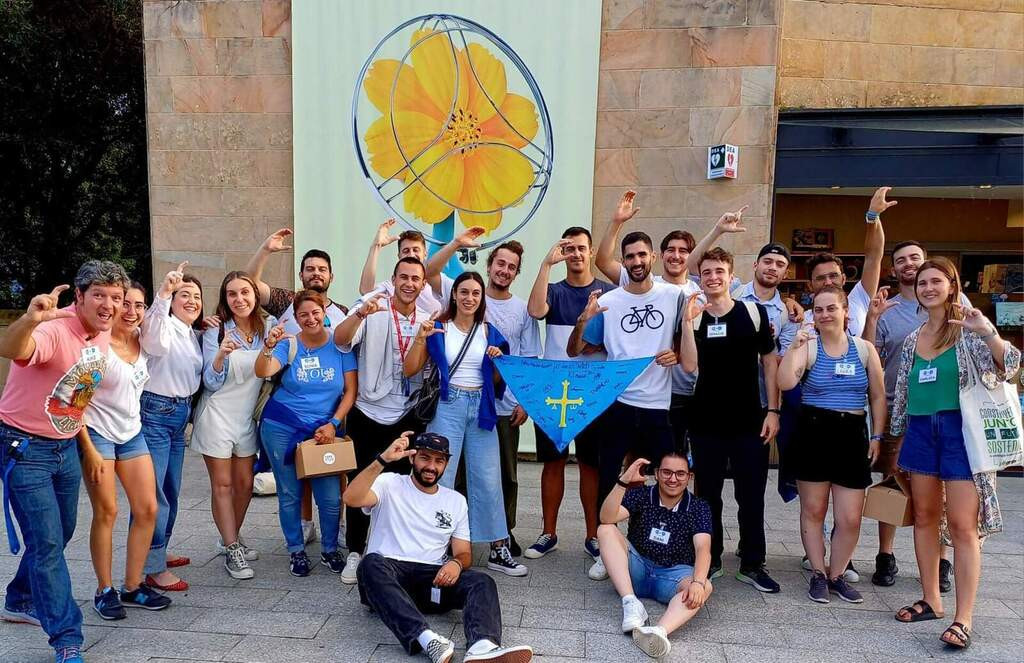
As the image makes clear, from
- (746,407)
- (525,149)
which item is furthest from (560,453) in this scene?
(525,149)

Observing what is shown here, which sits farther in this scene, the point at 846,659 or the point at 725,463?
the point at 725,463

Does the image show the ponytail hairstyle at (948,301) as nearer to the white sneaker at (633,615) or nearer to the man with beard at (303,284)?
the white sneaker at (633,615)

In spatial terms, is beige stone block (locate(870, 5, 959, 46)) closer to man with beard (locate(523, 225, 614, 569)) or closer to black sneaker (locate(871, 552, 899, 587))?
man with beard (locate(523, 225, 614, 569))

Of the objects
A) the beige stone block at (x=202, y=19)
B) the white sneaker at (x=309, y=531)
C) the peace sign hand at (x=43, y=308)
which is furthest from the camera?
the beige stone block at (x=202, y=19)

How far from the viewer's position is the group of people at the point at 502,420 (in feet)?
11.8

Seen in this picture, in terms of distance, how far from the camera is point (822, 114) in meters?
7.24

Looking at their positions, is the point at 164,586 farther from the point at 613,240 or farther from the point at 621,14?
the point at 621,14

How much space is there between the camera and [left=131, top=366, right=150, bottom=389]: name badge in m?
3.63

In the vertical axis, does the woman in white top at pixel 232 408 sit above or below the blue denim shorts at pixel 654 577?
above

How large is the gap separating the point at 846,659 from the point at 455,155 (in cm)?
581

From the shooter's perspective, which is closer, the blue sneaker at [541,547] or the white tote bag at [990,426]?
the white tote bag at [990,426]

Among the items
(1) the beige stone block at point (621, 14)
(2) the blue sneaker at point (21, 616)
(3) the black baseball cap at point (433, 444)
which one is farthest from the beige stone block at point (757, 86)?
(2) the blue sneaker at point (21, 616)

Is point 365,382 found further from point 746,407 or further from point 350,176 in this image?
point 350,176

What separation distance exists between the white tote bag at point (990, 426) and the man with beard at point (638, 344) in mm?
1581
